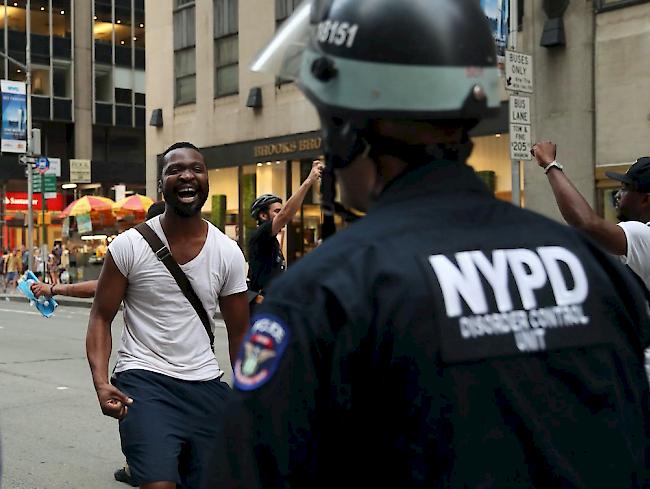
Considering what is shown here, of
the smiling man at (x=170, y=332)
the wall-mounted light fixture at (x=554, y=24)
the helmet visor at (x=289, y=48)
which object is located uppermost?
the wall-mounted light fixture at (x=554, y=24)

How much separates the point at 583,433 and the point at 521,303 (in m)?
0.25

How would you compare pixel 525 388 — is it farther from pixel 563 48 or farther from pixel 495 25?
pixel 563 48

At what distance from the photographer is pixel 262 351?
4.92 ft

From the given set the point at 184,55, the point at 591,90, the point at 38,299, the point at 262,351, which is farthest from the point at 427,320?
the point at 184,55

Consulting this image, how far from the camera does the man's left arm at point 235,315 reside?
15.1 feet

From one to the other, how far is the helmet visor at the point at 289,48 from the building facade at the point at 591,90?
15.0m

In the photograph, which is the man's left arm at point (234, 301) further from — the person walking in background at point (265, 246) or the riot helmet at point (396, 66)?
the riot helmet at point (396, 66)

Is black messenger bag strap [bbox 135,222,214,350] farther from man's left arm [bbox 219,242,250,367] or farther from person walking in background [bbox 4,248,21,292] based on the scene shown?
person walking in background [bbox 4,248,21,292]

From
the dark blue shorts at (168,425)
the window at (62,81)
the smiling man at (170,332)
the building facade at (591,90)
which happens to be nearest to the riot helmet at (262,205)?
the smiling man at (170,332)

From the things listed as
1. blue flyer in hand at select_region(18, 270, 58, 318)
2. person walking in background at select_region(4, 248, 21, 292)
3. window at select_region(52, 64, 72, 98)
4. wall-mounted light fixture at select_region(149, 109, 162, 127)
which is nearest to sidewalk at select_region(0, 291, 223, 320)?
person walking in background at select_region(4, 248, 21, 292)

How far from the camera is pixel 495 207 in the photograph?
172 centimetres

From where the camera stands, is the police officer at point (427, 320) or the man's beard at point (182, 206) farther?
the man's beard at point (182, 206)

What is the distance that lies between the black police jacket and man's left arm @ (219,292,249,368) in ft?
9.92

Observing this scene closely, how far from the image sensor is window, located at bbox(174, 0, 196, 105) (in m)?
27.2
